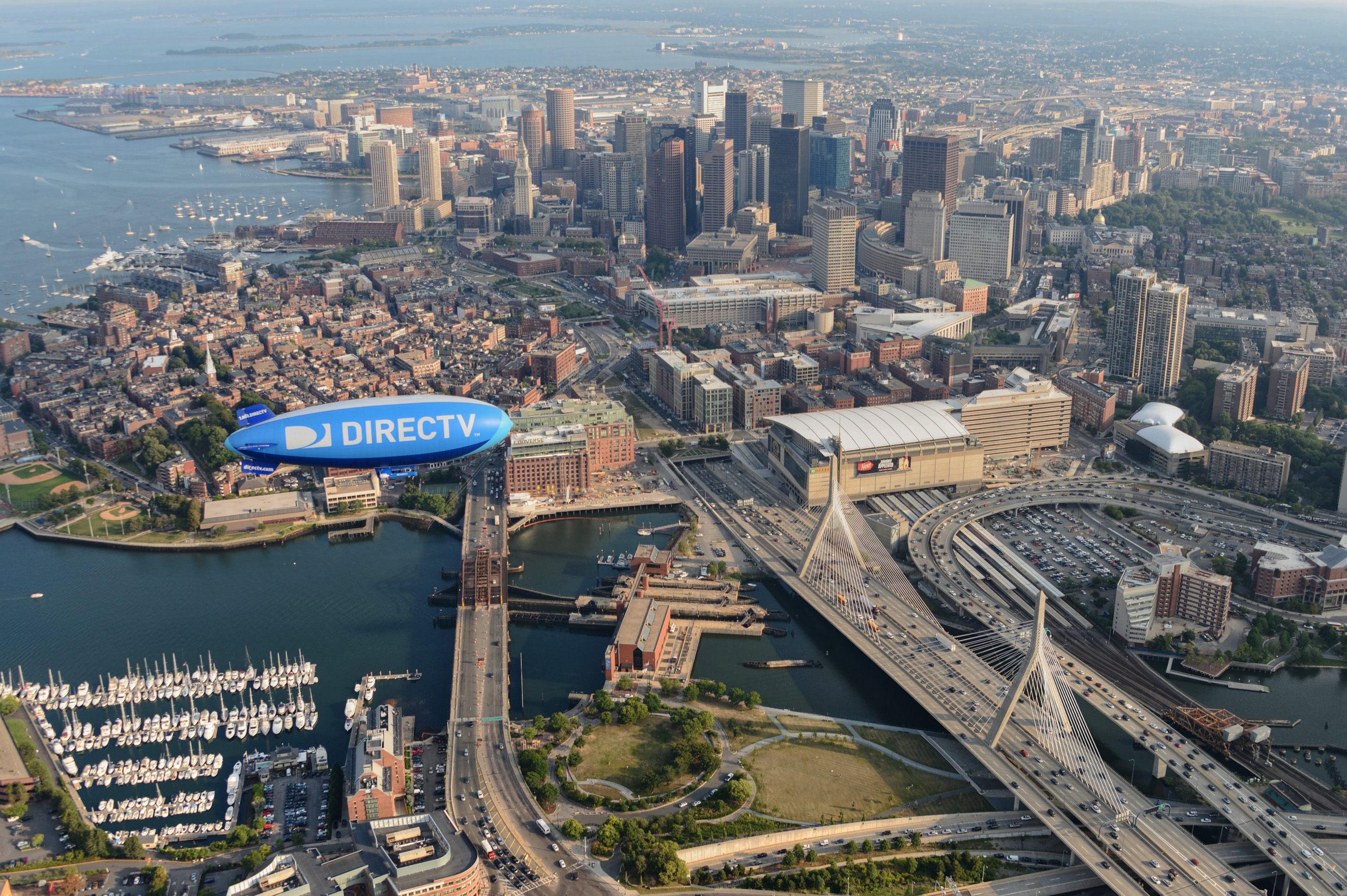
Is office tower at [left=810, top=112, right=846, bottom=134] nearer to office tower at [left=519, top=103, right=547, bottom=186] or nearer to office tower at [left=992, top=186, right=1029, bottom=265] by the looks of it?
office tower at [left=519, top=103, right=547, bottom=186]

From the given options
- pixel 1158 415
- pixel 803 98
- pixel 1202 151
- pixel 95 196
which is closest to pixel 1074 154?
pixel 1202 151

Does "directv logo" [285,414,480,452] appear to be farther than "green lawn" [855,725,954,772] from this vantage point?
No

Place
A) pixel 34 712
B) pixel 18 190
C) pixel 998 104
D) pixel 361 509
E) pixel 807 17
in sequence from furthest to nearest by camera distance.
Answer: pixel 807 17, pixel 998 104, pixel 18 190, pixel 361 509, pixel 34 712

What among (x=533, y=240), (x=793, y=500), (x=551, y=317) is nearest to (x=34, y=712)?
(x=793, y=500)

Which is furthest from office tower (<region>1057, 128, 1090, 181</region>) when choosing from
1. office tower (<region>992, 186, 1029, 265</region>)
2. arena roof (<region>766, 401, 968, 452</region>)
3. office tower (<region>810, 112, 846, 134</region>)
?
arena roof (<region>766, 401, 968, 452</region>)

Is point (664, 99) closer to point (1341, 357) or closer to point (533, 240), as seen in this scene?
point (533, 240)

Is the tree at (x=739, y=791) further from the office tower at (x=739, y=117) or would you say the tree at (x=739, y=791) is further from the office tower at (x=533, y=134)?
the office tower at (x=533, y=134)
